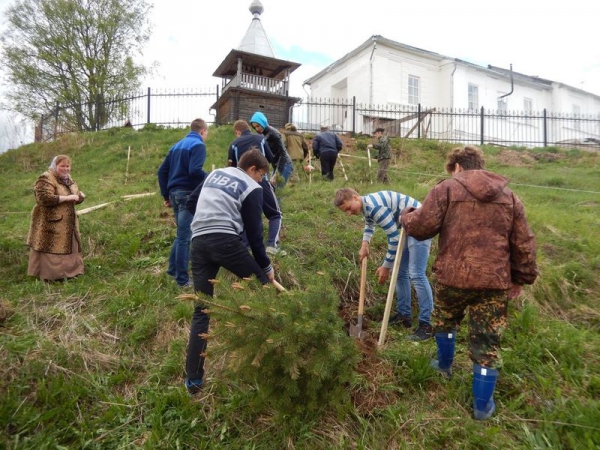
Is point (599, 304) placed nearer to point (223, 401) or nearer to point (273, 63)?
point (223, 401)

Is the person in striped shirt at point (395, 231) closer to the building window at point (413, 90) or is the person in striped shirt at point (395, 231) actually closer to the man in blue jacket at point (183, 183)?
the man in blue jacket at point (183, 183)

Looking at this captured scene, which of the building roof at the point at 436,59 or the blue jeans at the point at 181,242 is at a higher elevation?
the building roof at the point at 436,59

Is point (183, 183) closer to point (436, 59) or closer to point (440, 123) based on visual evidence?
point (440, 123)

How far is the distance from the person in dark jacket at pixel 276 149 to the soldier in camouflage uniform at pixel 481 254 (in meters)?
3.36

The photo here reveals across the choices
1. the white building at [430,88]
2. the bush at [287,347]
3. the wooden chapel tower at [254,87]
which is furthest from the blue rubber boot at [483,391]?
the white building at [430,88]

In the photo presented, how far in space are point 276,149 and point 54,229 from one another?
3.17 meters

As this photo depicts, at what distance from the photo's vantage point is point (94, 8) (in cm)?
2095

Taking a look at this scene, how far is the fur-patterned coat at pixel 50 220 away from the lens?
15.1 ft

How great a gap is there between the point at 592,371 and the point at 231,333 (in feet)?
8.88

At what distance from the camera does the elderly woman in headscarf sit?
15.0 ft

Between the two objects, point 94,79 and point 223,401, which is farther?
point 94,79

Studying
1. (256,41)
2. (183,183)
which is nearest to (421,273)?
(183,183)

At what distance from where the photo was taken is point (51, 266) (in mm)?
4613

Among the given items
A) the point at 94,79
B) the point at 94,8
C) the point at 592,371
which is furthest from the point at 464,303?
the point at 94,8
